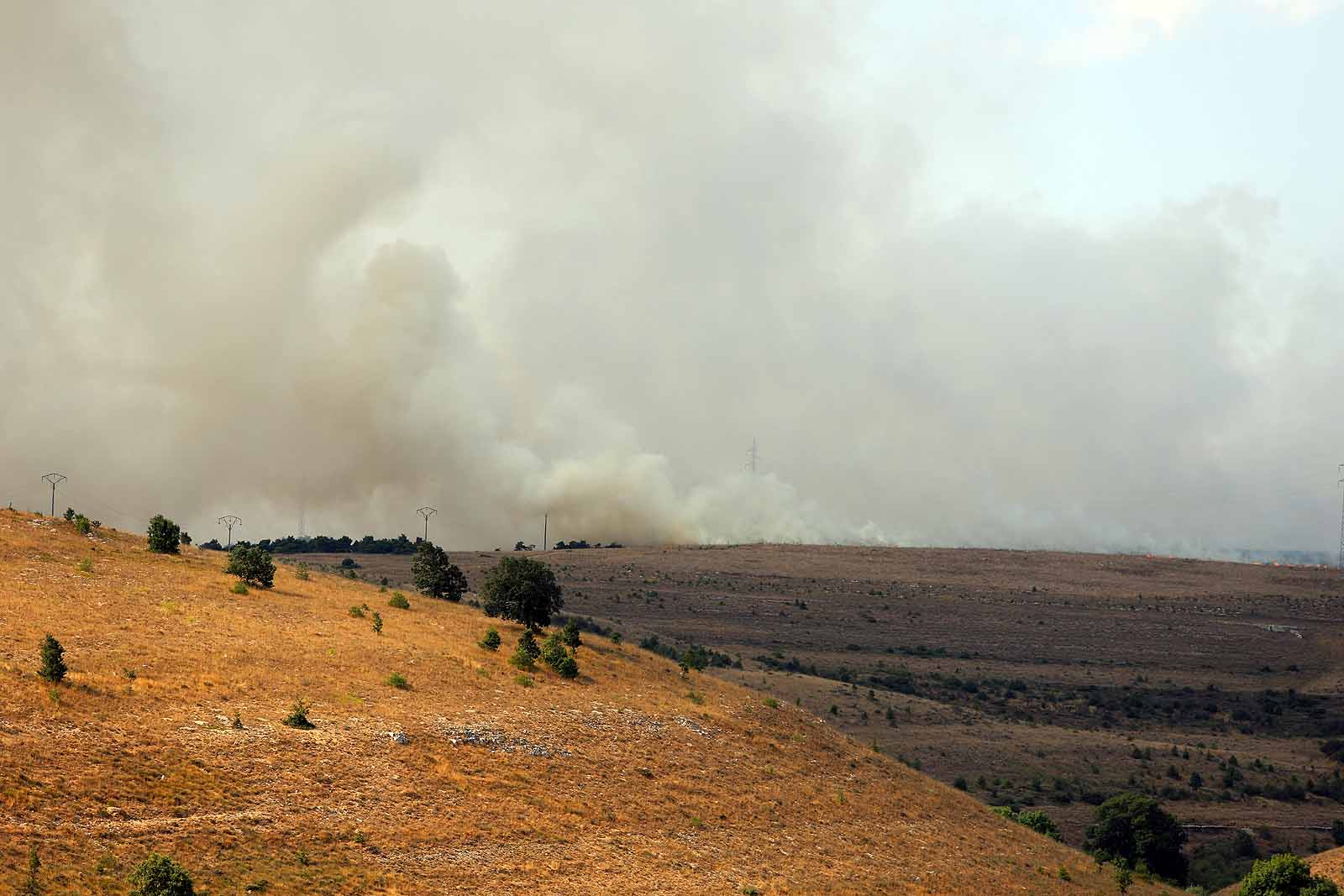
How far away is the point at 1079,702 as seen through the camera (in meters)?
134

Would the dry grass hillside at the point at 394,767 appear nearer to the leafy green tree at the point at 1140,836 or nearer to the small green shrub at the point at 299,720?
the small green shrub at the point at 299,720

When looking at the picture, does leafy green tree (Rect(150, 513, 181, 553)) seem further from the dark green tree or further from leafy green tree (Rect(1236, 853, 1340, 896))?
leafy green tree (Rect(1236, 853, 1340, 896))

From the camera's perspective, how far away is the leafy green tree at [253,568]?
69.0 metres

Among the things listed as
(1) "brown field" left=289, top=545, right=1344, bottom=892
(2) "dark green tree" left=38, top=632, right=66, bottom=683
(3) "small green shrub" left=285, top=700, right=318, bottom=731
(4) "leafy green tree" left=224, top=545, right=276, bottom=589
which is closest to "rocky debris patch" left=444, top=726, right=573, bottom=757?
(3) "small green shrub" left=285, top=700, right=318, bottom=731

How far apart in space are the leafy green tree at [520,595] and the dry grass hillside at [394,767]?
108 inches

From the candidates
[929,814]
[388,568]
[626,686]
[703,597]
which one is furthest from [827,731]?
[388,568]

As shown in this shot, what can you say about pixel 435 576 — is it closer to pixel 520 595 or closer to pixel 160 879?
pixel 520 595

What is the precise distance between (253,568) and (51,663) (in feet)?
89.9

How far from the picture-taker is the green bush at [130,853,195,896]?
101 ft

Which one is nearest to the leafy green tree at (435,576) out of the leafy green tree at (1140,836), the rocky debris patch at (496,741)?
the rocky debris patch at (496,741)

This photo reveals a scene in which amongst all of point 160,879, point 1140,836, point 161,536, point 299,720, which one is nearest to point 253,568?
point 161,536

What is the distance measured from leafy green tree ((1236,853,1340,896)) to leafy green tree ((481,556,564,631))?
44041 millimetres

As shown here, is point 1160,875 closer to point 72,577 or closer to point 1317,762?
point 1317,762

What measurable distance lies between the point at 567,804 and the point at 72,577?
28.5 metres
